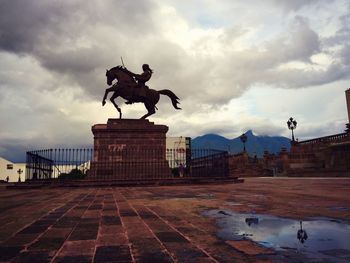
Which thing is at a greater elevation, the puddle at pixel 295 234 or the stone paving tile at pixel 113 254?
the stone paving tile at pixel 113 254

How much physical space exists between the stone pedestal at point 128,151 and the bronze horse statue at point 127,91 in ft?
3.67

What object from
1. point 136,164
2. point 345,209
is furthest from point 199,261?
point 136,164

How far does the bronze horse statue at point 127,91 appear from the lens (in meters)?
17.8

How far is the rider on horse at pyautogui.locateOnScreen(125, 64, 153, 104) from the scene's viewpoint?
18.1 metres

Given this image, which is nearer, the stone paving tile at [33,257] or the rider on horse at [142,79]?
the stone paving tile at [33,257]

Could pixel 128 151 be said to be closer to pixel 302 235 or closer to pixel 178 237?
pixel 178 237

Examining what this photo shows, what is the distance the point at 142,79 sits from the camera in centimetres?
1827

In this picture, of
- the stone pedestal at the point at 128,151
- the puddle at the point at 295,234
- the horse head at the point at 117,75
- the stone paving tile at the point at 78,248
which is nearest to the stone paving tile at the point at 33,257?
the stone paving tile at the point at 78,248

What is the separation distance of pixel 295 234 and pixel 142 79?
1600 cm

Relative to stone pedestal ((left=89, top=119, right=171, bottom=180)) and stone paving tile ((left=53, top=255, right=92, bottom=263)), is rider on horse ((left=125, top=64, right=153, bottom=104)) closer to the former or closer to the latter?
stone pedestal ((left=89, top=119, right=171, bottom=180))

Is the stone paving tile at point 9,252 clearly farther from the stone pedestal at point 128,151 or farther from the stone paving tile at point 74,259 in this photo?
the stone pedestal at point 128,151

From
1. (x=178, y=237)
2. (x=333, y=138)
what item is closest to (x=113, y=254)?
(x=178, y=237)

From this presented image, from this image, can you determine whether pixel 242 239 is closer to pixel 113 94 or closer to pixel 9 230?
pixel 9 230

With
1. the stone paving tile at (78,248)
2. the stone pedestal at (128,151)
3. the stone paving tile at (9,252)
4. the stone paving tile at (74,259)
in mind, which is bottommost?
the stone paving tile at (74,259)
